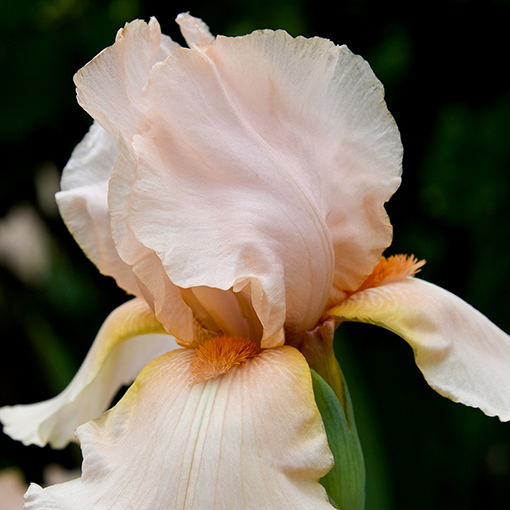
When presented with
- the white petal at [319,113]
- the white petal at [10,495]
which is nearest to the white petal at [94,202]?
the white petal at [319,113]

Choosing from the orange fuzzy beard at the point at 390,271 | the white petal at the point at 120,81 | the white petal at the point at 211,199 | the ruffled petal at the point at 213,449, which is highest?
the white petal at the point at 120,81

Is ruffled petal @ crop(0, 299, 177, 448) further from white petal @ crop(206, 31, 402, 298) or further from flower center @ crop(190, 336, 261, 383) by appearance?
white petal @ crop(206, 31, 402, 298)

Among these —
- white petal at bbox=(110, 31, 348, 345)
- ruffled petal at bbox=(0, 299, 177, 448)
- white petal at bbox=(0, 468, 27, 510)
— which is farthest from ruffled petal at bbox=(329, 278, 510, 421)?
white petal at bbox=(0, 468, 27, 510)

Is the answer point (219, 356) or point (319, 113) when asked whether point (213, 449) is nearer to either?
point (219, 356)

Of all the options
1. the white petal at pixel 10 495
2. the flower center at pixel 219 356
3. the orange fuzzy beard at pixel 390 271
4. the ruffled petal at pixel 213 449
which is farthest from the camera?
the white petal at pixel 10 495

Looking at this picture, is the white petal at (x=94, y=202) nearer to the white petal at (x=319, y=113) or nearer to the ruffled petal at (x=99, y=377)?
the ruffled petal at (x=99, y=377)

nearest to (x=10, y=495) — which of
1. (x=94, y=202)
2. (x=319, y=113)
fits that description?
(x=94, y=202)
